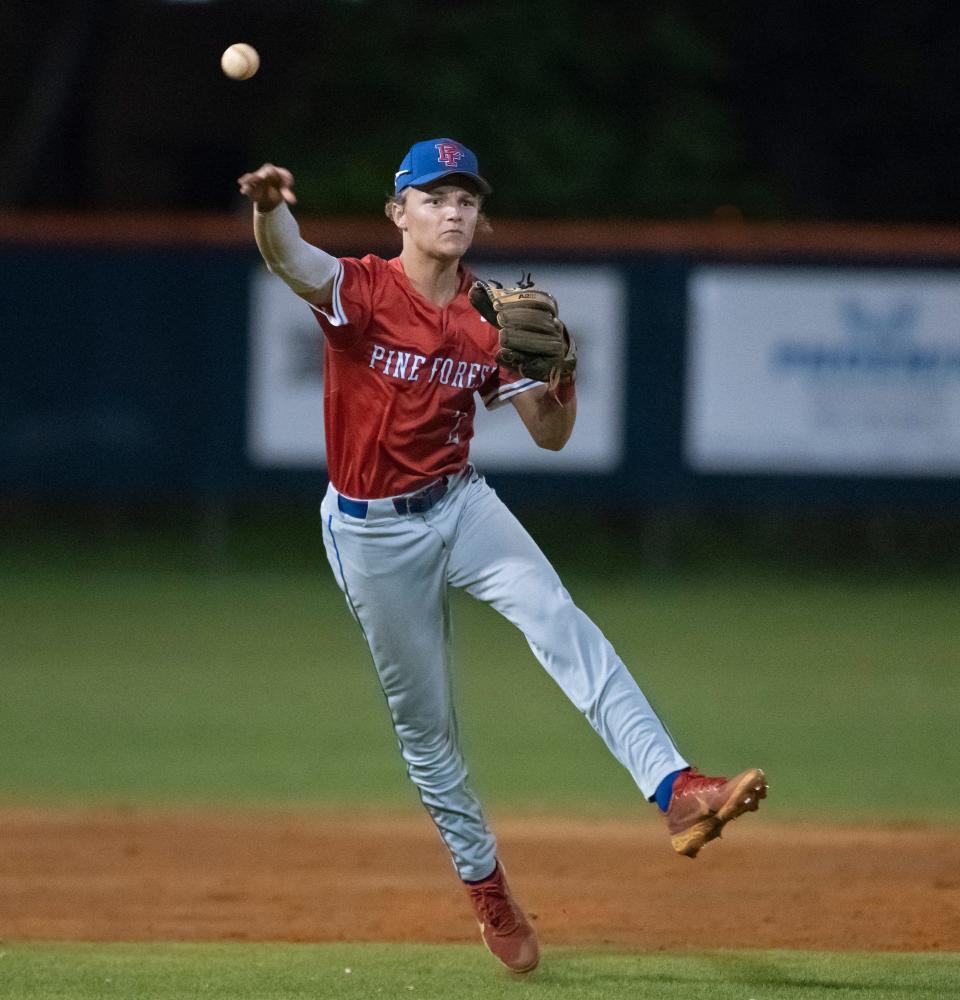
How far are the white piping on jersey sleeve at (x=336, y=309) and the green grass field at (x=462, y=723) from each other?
1.77 metres

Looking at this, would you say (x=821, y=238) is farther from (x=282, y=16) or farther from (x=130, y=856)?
(x=282, y=16)

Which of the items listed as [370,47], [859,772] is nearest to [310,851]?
[859,772]

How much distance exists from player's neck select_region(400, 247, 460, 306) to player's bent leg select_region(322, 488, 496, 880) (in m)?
0.63

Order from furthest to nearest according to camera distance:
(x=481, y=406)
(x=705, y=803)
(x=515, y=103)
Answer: (x=515, y=103) < (x=481, y=406) < (x=705, y=803)

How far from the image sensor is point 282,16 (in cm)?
2469

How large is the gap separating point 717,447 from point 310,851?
772cm

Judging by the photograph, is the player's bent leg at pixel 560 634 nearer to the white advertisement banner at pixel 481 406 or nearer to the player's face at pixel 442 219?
the player's face at pixel 442 219

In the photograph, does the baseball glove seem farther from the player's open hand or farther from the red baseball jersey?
the player's open hand

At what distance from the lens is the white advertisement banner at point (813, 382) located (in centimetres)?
1418

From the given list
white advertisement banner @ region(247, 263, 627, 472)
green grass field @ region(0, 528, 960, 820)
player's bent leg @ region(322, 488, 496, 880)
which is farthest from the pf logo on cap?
white advertisement banner @ region(247, 263, 627, 472)

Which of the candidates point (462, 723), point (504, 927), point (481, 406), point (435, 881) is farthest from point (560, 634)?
point (481, 406)

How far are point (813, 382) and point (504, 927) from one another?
9557 mm

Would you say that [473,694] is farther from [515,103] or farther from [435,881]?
[515,103]

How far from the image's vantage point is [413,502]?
5020 millimetres
